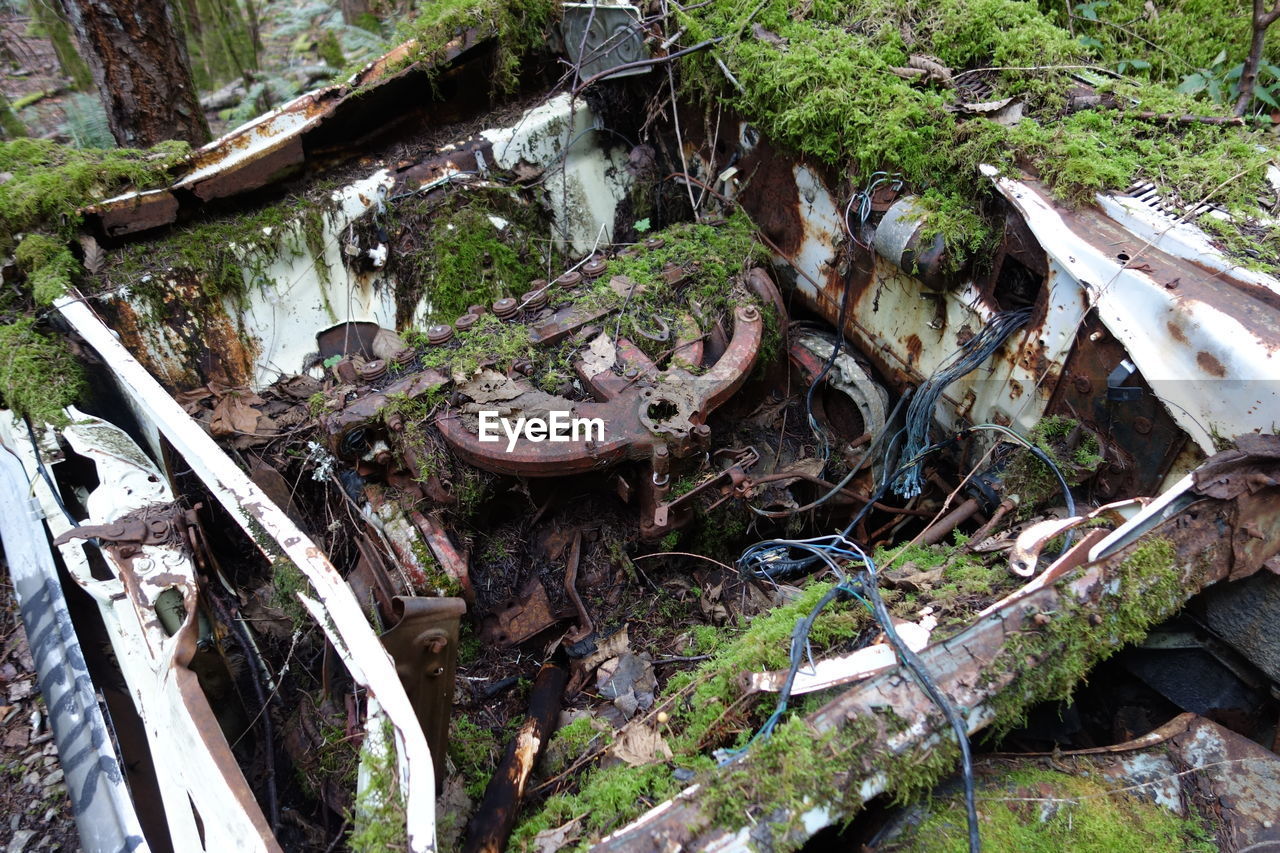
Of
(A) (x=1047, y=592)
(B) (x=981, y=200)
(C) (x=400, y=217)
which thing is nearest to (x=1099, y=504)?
(A) (x=1047, y=592)

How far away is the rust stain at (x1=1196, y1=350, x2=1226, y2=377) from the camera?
228cm

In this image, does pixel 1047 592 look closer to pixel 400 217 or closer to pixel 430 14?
pixel 400 217

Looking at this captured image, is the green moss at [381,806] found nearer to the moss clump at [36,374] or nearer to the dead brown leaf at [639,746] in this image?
the dead brown leaf at [639,746]

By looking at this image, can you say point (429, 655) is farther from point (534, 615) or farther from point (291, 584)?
point (534, 615)

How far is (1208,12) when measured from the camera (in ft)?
12.6

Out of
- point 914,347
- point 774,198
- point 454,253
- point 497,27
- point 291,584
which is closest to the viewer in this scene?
point 291,584

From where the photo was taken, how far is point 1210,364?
230 centimetres

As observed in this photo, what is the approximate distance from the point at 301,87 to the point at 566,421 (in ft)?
21.1

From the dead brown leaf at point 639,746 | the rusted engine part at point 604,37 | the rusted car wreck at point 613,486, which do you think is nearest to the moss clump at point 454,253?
the rusted car wreck at point 613,486

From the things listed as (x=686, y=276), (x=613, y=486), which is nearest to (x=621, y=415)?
(x=613, y=486)

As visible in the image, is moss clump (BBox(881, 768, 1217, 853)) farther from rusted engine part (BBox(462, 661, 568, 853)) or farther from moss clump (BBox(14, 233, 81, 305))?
moss clump (BBox(14, 233, 81, 305))

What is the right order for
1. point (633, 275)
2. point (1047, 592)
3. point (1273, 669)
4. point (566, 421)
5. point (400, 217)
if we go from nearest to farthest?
point (1047, 592), point (1273, 669), point (566, 421), point (633, 275), point (400, 217)

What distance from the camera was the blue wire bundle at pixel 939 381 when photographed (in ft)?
9.68

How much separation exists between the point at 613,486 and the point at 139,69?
12.7ft
